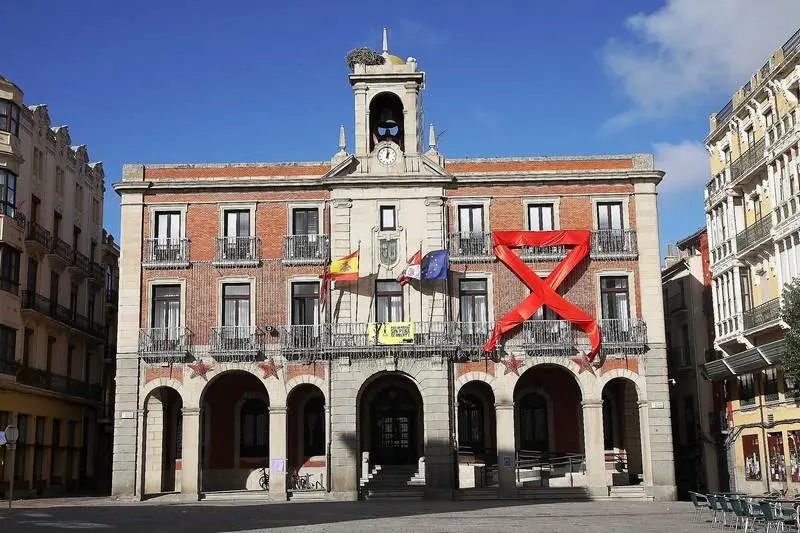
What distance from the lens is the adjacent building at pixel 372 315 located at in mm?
40312

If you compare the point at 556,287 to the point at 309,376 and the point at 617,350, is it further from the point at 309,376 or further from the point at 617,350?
the point at 309,376

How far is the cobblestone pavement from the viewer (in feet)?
86.0

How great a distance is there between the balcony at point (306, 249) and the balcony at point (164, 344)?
5339 mm

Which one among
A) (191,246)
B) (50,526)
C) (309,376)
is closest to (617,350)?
(309,376)

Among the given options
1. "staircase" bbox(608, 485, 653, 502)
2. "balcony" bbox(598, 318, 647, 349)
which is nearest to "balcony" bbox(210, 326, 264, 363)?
"balcony" bbox(598, 318, 647, 349)

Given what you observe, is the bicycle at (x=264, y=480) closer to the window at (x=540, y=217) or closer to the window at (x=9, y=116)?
the window at (x=540, y=217)

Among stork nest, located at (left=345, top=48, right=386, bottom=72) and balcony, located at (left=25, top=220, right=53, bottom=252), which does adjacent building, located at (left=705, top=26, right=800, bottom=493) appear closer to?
stork nest, located at (left=345, top=48, right=386, bottom=72)

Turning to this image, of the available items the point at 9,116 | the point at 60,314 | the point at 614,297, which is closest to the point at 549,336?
the point at 614,297

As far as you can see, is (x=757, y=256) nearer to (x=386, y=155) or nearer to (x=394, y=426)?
(x=386, y=155)

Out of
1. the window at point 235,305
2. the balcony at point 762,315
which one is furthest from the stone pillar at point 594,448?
the window at point 235,305

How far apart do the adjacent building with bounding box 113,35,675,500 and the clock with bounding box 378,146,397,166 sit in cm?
12

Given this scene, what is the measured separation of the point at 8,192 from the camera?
45.1 m

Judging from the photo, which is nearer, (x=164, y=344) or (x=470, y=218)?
(x=164, y=344)

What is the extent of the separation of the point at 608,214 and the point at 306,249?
13.1m
